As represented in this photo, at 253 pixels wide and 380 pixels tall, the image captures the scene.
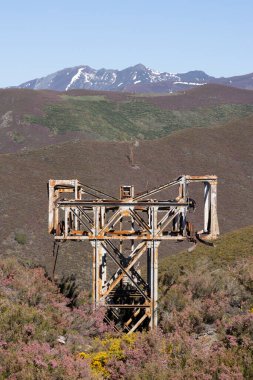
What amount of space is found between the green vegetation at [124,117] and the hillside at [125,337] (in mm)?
88404

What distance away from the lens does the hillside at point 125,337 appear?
10.6m

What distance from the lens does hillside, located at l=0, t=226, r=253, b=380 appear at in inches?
→ 419

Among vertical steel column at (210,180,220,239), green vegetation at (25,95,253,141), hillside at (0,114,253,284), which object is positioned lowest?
hillside at (0,114,253,284)

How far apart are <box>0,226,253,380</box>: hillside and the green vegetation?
8840 centimetres

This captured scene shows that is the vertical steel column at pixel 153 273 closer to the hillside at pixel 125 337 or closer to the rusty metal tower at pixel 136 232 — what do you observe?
the rusty metal tower at pixel 136 232

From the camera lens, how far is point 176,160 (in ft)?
227

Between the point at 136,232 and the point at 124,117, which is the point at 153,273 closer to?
the point at 136,232

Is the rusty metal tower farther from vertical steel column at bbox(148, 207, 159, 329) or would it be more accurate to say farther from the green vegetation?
the green vegetation

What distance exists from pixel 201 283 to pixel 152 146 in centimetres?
5463

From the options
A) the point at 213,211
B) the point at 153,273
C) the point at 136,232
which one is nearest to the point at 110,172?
the point at 136,232

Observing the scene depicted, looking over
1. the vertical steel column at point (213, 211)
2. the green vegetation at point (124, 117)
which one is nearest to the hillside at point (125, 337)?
the vertical steel column at point (213, 211)

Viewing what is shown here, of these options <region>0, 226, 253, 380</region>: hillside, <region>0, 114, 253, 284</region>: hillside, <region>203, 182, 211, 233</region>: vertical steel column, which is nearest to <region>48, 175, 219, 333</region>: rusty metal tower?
<region>203, 182, 211, 233</region>: vertical steel column

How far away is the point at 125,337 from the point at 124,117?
11484 centimetres

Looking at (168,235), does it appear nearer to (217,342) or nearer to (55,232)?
(55,232)
